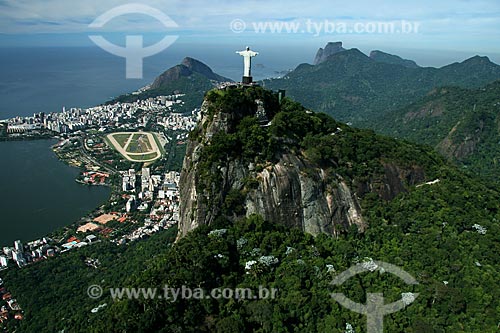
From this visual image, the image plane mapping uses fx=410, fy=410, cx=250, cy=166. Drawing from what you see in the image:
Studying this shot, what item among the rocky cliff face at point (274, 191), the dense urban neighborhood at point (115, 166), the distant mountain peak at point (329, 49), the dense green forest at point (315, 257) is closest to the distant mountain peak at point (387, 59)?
the distant mountain peak at point (329, 49)

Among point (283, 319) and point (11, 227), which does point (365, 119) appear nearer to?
point (11, 227)

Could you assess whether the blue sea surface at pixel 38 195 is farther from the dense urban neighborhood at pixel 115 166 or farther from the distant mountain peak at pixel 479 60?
the distant mountain peak at pixel 479 60


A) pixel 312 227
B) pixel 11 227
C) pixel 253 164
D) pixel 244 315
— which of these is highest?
pixel 253 164

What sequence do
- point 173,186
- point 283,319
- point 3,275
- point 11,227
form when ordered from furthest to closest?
point 173,186 < point 11,227 < point 3,275 < point 283,319

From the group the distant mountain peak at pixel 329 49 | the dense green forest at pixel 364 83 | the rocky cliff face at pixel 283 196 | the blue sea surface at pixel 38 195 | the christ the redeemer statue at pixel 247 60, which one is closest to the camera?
the rocky cliff face at pixel 283 196

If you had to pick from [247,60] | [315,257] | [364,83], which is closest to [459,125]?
[247,60]

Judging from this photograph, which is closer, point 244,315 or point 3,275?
point 244,315

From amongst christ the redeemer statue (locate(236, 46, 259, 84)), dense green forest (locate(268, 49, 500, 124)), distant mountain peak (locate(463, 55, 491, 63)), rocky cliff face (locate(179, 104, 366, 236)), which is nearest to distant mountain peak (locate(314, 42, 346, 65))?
dense green forest (locate(268, 49, 500, 124))

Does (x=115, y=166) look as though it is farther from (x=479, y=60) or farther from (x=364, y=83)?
(x=479, y=60)

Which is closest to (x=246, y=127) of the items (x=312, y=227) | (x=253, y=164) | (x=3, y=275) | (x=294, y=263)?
(x=253, y=164)
